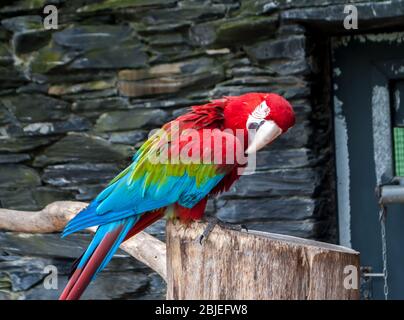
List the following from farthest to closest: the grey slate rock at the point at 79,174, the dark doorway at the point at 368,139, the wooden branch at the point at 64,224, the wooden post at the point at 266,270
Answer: the grey slate rock at the point at 79,174, the dark doorway at the point at 368,139, the wooden branch at the point at 64,224, the wooden post at the point at 266,270

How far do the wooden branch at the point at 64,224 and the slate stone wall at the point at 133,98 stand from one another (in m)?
0.62

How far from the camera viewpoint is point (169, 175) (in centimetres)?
272

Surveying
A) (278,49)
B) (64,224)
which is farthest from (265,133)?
(278,49)

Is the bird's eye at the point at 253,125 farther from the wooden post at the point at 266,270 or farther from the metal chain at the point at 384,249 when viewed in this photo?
the metal chain at the point at 384,249

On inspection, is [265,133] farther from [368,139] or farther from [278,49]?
[368,139]

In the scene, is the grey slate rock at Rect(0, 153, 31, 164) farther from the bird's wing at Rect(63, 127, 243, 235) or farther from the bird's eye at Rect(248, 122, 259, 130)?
the bird's eye at Rect(248, 122, 259, 130)

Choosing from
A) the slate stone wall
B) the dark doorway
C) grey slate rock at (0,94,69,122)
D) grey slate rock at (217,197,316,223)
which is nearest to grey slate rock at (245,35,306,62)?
the slate stone wall

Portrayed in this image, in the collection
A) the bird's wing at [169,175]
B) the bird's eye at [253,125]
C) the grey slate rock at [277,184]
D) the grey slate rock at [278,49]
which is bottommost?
the bird's wing at [169,175]

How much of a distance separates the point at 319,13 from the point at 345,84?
39 cm

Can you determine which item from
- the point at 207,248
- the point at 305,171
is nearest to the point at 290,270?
the point at 207,248

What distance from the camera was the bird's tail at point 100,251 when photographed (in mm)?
2455

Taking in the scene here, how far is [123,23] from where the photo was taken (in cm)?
389

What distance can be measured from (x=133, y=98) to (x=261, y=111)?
131cm

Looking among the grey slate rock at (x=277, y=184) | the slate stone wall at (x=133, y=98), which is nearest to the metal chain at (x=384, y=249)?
the slate stone wall at (x=133, y=98)
